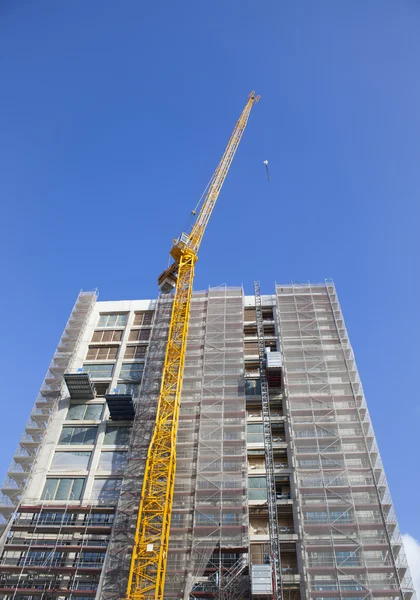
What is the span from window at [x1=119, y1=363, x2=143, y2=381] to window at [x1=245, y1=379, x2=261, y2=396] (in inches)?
464

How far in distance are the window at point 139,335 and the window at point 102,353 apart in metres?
2.18

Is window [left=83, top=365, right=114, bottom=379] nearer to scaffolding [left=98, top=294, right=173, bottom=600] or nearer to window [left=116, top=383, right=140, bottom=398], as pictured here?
window [left=116, top=383, right=140, bottom=398]

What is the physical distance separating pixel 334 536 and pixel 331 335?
72.9ft

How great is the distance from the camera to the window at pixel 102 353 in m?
56.9

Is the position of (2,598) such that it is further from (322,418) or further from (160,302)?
(160,302)

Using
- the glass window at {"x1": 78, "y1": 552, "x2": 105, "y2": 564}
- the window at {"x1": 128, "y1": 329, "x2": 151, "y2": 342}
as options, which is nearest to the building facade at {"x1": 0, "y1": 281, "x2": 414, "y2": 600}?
the glass window at {"x1": 78, "y1": 552, "x2": 105, "y2": 564}

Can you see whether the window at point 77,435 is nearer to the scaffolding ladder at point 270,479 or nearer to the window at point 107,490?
the window at point 107,490

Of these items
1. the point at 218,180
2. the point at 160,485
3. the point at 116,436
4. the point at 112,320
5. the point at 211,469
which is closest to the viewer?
the point at 160,485

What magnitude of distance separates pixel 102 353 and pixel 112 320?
231 inches

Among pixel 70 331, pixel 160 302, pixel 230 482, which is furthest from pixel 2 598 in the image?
pixel 160 302

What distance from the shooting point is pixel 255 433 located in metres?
47.0

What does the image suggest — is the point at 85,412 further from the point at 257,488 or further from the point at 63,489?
the point at 257,488

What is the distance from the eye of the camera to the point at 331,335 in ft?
178

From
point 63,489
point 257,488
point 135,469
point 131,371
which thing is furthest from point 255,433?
A: point 63,489
